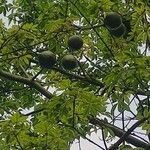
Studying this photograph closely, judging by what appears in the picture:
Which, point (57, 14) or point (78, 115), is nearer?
Result: point (78, 115)

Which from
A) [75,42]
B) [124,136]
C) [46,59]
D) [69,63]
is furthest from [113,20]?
[124,136]

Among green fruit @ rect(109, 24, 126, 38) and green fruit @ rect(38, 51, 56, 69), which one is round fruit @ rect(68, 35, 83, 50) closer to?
green fruit @ rect(38, 51, 56, 69)

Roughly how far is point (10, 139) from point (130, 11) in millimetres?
2120

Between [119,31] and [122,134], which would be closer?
[119,31]

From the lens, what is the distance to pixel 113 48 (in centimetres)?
631

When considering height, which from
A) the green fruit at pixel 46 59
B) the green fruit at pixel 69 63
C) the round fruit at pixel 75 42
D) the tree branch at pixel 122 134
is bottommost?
→ the tree branch at pixel 122 134

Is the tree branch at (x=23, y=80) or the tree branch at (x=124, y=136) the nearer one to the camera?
the tree branch at (x=124, y=136)

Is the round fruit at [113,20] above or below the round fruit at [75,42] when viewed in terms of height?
above

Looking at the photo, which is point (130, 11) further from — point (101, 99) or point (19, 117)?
point (19, 117)

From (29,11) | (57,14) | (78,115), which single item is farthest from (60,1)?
(29,11)

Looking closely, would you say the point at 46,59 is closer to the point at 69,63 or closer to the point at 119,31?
the point at 69,63

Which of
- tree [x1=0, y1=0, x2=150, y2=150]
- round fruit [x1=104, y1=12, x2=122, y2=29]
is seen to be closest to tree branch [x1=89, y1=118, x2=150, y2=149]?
tree [x1=0, y1=0, x2=150, y2=150]

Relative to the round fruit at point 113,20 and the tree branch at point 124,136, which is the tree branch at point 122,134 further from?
the round fruit at point 113,20

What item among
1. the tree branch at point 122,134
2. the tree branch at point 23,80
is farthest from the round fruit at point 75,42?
the tree branch at point 122,134
